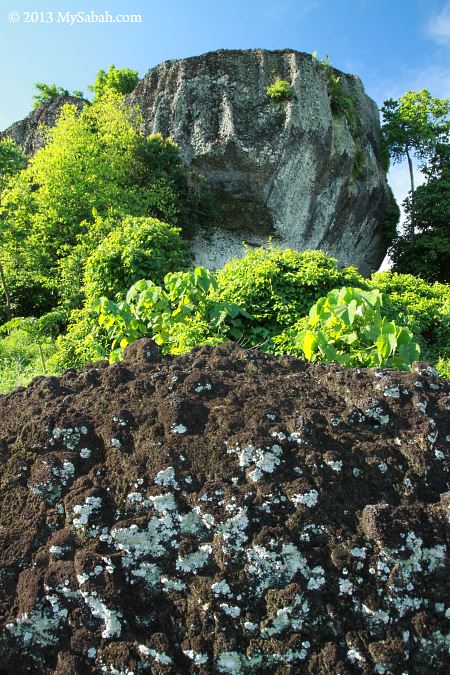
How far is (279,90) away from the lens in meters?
20.2

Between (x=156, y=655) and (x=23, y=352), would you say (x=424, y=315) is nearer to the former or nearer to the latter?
(x=23, y=352)

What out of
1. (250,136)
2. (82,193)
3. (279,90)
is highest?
(279,90)

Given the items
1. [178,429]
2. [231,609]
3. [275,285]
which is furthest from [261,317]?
[231,609]

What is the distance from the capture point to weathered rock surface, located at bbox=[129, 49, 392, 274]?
20.1 m

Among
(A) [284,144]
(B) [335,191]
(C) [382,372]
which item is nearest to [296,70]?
(A) [284,144]

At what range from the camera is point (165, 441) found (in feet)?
6.72

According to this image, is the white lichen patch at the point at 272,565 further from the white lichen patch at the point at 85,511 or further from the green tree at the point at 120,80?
the green tree at the point at 120,80

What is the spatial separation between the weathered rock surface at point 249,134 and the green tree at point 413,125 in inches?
300

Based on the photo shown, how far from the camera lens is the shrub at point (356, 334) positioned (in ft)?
9.80

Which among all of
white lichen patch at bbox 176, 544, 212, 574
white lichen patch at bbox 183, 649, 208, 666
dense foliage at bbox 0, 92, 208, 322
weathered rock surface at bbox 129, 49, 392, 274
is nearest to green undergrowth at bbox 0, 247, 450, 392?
white lichen patch at bbox 176, 544, 212, 574

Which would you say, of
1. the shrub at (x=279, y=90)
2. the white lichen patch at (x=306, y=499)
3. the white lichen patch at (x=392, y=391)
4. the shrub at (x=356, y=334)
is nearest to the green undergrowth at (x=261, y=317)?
the shrub at (x=356, y=334)

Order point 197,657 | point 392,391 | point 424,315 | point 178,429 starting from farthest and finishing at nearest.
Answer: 1. point 424,315
2. point 392,391
3. point 178,429
4. point 197,657

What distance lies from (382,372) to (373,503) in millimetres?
646

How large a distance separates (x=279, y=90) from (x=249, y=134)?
180 cm
